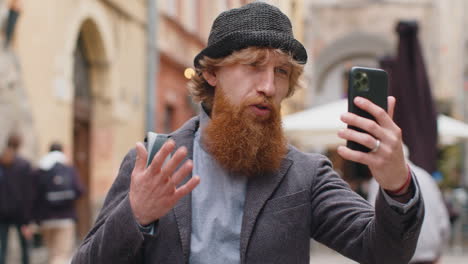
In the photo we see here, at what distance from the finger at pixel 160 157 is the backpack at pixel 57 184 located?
21.6 ft

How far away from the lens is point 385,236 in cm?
192

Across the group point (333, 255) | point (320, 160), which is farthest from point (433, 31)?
point (320, 160)

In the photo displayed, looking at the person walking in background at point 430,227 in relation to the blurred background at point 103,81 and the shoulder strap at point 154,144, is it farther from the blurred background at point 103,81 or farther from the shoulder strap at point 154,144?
the shoulder strap at point 154,144

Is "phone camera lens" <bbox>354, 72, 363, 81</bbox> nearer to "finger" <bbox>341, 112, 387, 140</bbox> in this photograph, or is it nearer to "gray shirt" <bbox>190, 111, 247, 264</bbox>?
"finger" <bbox>341, 112, 387, 140</bbox>

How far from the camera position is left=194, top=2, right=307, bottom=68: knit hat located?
226 centimetres

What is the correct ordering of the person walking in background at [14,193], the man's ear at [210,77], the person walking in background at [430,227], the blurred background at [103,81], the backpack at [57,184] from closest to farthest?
the man's ear at [210,77]
the person walking in background at [430,227]
the person walking in background at [14,193]
the backpack at [57,184]
the blurred background at [103,81]

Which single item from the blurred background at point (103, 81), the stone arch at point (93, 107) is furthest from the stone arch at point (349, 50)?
the stone arch at point (93, 107)

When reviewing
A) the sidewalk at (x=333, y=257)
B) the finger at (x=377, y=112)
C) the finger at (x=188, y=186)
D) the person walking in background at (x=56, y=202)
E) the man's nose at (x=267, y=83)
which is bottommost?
the sidewalk at (x=333, y=257)

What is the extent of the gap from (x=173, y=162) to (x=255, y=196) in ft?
1.40

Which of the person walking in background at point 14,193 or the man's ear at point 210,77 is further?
the person walking in background at point 14,193

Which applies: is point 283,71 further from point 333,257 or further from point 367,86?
point 333,257

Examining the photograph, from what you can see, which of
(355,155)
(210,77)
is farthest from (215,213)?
(355,155)

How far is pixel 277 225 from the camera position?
2.20 meters

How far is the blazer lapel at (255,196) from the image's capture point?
7.10 feet
